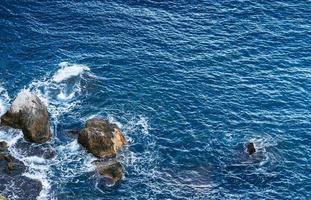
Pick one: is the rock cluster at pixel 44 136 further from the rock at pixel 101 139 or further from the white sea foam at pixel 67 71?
the white sea foam at pixel 67 71

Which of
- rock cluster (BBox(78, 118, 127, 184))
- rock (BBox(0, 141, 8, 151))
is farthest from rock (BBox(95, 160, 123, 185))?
rock (BBox(0, 141, 8, 151))

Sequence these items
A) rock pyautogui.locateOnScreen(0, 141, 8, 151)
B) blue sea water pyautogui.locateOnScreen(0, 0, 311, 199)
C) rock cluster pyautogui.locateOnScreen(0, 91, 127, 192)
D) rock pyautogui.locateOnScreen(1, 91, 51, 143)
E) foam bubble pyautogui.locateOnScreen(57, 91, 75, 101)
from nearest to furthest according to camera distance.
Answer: rock cluster pyautogui.locateOnScreen(0, 91, 127, 192) → blue sea water pyautogui.locateOnScreen(0, 0, 311, 199) → rock pyautogui.locateOnScreen(0, 141, 8, 151) → rock pyautogui.locateOnScreen(1, 91, 51, 143) → foam bubble pyautogui.locateOnScreen(57, 91, 75, 101)

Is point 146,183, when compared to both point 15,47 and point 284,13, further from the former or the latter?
point 284,13

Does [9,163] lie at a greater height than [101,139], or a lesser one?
lesser

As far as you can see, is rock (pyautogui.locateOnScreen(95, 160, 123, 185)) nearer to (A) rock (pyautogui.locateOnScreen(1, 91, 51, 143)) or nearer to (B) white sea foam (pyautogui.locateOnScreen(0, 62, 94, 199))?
(B) white sea foam (pyautogui.locateOnScreen(0, 62, 94, 199))

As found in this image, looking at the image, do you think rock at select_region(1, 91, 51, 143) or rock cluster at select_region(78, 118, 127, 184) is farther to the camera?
rock at select_region(1, 91, 51, 143)

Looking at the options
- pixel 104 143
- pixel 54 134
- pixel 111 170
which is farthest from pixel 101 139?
pixel 54 134

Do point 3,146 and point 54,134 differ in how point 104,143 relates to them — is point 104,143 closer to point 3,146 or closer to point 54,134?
point 54,134
